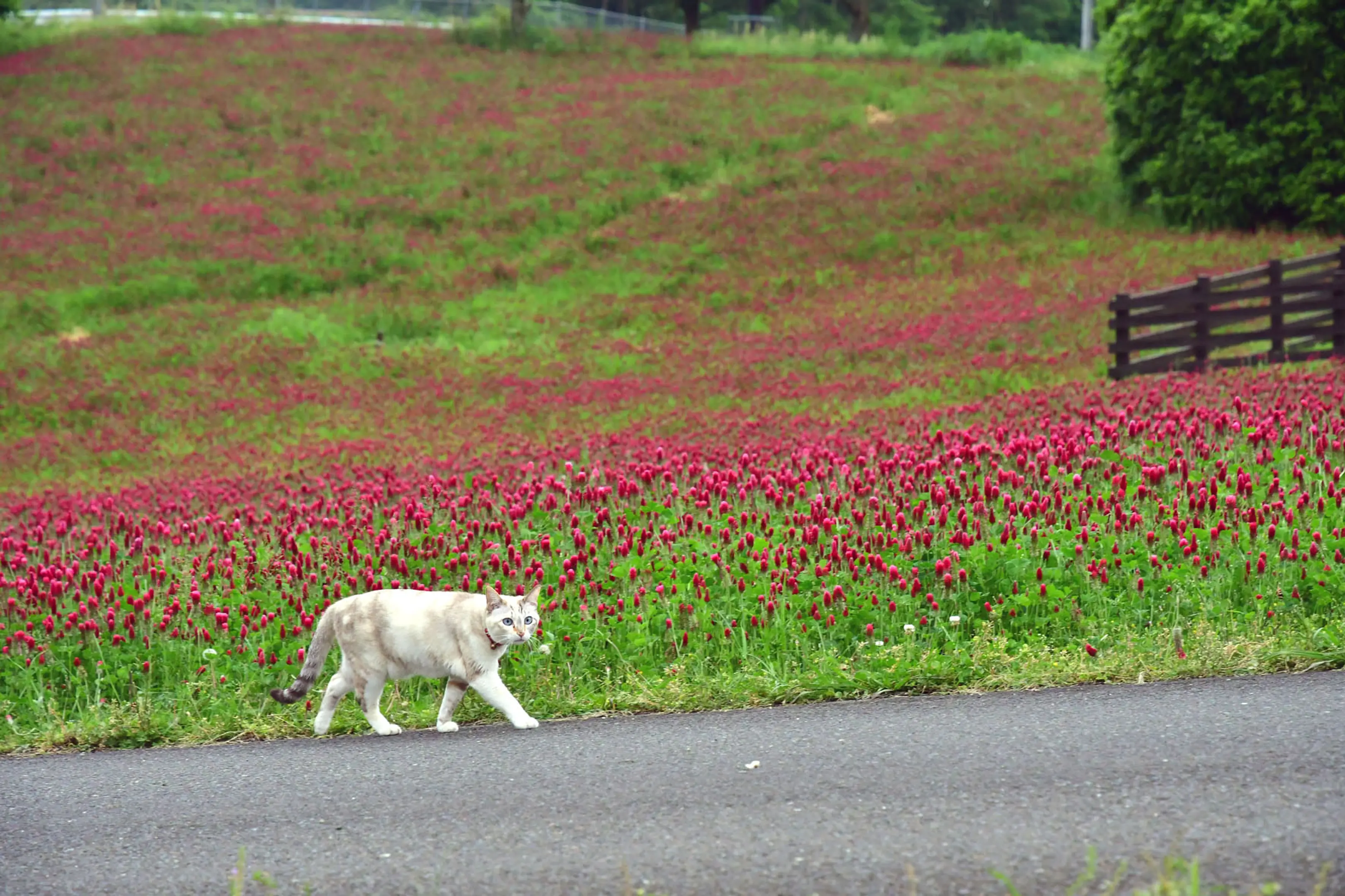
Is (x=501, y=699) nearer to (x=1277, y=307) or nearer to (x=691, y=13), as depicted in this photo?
(x=1277, y=307)

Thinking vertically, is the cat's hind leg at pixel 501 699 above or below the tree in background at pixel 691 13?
below

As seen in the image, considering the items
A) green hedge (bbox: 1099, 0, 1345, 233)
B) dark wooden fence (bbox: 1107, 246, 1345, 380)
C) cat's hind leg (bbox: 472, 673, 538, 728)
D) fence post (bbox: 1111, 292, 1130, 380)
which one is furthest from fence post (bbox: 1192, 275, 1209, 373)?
cat's hind leg (bbox: 472, 673, 538, 728)

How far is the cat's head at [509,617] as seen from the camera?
6469 mm

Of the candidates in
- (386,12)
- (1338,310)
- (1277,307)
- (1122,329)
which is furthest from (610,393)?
(386,12)

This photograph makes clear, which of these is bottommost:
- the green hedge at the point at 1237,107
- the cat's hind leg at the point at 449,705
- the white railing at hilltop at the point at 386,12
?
the cat's hind leg at the point at 449,705

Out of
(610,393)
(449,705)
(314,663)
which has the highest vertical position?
(314,663)

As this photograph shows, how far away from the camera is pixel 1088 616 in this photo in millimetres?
7715

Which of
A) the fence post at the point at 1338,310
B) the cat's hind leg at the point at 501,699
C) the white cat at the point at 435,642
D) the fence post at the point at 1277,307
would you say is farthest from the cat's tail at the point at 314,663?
the fence post at the point at 1338,310

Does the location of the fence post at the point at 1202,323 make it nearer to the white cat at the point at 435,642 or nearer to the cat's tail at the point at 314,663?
the white cat at the point at 435,642

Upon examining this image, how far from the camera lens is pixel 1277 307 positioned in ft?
63.0

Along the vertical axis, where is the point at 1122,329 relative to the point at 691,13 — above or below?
below

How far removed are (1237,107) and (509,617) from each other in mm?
27300

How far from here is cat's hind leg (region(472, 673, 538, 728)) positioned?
6598 millimetres

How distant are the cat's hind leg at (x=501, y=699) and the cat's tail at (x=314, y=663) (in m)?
0.83
